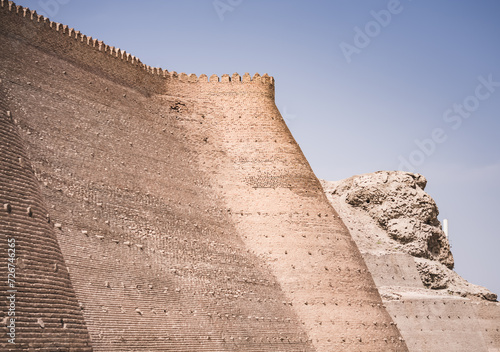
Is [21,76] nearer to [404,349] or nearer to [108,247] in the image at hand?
[108,247]

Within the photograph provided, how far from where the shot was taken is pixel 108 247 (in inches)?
714

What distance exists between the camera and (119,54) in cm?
2452

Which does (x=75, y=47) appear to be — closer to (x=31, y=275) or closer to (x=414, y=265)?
(x=31, y=275)

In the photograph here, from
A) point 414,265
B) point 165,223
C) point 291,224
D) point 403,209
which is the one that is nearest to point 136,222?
point 165,223

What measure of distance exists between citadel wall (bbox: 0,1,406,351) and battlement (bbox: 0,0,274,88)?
0.06 meters

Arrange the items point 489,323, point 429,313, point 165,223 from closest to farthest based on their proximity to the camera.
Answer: point 165,223 → point 429,313 → point 489,323

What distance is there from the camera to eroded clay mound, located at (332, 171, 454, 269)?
35.7 meters

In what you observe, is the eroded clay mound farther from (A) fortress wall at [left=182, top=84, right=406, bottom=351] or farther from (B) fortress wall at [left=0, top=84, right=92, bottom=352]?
(B) fortress wall at [left=0, top=84, right=92, bottom=352]

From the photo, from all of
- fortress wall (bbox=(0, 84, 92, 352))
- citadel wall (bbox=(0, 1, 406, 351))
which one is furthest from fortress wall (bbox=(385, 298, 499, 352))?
fortress wall (bbox=(0, 84, 92, 352))

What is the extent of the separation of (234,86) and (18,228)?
15928 mm

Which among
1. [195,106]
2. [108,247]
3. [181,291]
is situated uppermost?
[195,106]

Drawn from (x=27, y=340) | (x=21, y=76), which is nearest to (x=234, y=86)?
(x=21, y=76)

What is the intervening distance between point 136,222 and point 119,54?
7164 millimetres

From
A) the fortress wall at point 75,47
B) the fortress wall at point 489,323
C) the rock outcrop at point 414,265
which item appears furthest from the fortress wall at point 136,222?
the fortress wall at point 489,323
